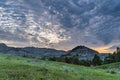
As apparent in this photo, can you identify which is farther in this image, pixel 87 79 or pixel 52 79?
pixel 87 79

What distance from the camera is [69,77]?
3253 cm

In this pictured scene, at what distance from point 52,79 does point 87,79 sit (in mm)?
5298

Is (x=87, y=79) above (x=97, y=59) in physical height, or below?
below

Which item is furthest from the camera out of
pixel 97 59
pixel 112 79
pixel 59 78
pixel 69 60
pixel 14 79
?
pixel 69 60

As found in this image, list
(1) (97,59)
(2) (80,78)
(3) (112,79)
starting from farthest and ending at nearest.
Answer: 1. (1) (97,59)
2. (3) (112,79)
3. (2) (80,78)

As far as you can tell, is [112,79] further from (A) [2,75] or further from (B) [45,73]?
(A) [2,75]

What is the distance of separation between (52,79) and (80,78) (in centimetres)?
455

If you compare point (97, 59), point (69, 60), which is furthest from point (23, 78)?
point (69, 60)

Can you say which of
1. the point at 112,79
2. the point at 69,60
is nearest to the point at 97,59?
the point at 69,60

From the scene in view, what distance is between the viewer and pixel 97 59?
159125 millimetres

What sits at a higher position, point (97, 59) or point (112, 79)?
point (97, 59)

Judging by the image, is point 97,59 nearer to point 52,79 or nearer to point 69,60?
point 69,60

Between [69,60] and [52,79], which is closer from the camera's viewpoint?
[52,79]

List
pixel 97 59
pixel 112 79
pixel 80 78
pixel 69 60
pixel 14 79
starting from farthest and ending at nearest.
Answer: pixel 69 60 < pixel 97 59 < pixel 112 79 < pixel 80 78 < pixel 14 79
